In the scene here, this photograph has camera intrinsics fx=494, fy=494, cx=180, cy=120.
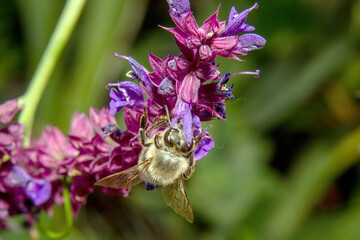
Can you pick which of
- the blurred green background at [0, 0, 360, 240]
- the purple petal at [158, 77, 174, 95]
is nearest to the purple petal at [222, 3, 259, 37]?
the purple petal at [158, 77, 174, 95]

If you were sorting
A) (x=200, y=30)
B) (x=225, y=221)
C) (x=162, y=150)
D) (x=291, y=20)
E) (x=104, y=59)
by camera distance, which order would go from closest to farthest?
(x=200, y=30)
(x=162, y=150)
(x=225, y=221)
(x=104, y=59)
(x=291, y=20)

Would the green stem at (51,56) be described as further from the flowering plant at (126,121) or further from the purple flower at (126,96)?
the purple flower at (126,96)

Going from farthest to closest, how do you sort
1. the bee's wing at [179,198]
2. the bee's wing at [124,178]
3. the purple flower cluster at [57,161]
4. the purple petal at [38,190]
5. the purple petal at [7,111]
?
1. the purple petal at [7,111]
2. the purple petal at [38,190]
3. the purple flower cluster at [57,161]
4. the bee's wing at [179,198]
5. the bee's wing at [124,178]

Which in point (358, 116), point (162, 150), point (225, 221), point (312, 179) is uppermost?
point (162, 150)

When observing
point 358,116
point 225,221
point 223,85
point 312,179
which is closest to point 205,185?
point 225,221

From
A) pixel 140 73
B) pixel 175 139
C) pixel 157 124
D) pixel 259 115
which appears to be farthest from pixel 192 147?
pixel 259 115

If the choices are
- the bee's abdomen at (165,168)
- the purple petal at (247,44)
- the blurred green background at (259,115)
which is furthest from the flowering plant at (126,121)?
the blurred green background at (259,115)

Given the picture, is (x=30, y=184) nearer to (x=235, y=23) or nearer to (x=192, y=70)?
(x=192, y=70)

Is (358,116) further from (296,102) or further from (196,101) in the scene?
(196,101)
